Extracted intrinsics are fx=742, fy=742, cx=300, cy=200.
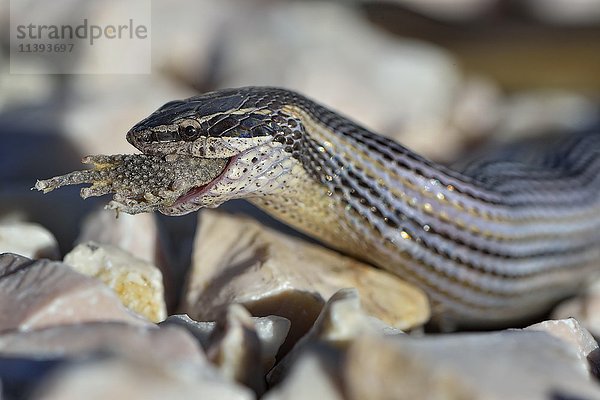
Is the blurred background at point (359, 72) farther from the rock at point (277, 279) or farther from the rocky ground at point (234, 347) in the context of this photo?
the rocky ground at point (234, 347)

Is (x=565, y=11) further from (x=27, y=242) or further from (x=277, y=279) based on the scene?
(x=27, y=242)

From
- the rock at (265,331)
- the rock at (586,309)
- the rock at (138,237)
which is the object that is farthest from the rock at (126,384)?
the rock at (586,309)

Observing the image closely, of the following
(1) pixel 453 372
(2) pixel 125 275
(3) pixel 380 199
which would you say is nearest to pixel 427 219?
(3) pixel 380 199

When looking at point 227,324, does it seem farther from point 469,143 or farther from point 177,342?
point 469,143

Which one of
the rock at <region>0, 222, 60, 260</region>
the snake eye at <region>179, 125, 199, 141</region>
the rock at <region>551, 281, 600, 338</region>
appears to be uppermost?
the snake eye at <region>179, 125, 199, 141</region>

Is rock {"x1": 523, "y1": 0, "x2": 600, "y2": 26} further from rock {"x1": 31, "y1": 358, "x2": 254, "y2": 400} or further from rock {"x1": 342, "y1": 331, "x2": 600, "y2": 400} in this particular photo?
rock {"x1": 31, "y1": 358, "x2": 254, "y2": 400}

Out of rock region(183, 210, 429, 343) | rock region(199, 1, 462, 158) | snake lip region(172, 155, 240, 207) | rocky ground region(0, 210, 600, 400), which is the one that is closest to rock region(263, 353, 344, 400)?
rocky ground region(0, 210, 600, 400)
